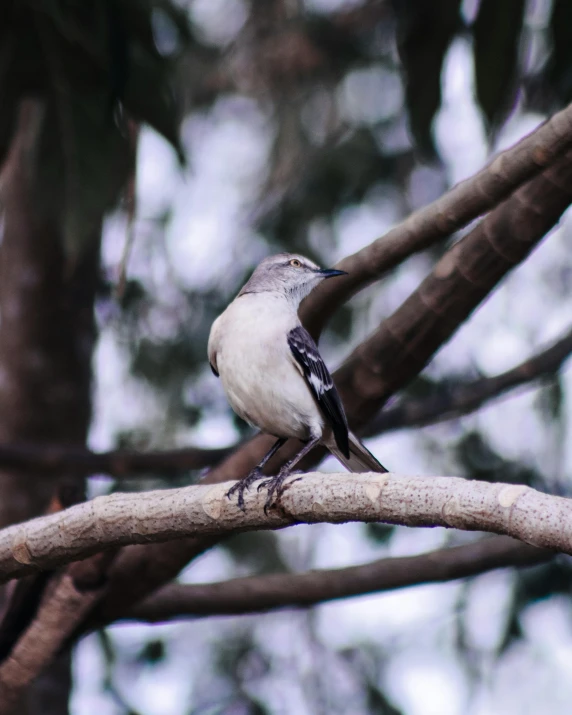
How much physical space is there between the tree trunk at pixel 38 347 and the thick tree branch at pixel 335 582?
1472 millimetres

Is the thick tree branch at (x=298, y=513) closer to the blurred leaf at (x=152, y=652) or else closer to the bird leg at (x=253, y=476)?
the bird leg at (x=253, y=476)

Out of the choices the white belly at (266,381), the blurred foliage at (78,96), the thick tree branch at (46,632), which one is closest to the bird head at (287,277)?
the white belly at (266,381)

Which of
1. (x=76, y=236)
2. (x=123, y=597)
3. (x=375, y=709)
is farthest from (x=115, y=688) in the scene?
(x=76, y=236)

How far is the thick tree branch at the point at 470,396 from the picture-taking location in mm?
5230

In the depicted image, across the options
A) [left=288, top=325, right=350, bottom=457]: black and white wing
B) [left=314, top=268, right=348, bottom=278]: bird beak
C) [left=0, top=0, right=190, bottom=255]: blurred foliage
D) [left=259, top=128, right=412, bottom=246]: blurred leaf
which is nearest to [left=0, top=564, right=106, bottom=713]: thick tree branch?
[left=288, top=325, right=350, bottom=457]: black and white wing

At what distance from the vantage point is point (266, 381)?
4.10 meters

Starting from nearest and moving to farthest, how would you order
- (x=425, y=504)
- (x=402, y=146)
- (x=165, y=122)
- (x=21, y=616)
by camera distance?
(x=425, y=504), (x=21, y=616), (x=165, y=122), (x=402, y=146)

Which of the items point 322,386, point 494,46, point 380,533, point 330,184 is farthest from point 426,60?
point 380,533

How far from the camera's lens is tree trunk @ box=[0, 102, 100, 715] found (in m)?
6.34

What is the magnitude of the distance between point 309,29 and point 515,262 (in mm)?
4791

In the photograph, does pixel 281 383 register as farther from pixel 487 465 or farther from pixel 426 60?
pixel 487 465

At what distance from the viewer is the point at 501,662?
21.6 feet

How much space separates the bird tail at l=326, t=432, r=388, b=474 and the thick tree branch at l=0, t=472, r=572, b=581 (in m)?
1.04

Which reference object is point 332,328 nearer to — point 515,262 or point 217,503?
point 515,262
